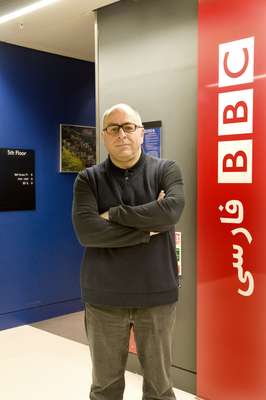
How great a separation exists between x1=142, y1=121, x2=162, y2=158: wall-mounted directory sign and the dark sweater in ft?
2.90

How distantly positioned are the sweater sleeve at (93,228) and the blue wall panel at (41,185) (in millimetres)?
2235

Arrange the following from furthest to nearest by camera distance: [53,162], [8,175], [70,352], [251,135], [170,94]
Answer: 1. [53,162]
2. [8,175]
3. [70,352]
4. [170,94]
5. [251,135]

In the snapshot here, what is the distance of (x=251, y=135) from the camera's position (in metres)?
2.43

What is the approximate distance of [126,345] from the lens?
81.6 inches

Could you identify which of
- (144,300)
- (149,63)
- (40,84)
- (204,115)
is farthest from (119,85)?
(144,300)

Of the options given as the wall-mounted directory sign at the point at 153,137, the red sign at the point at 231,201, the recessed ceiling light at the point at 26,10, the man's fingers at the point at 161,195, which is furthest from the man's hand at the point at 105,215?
the recessed ceiling light at the point at 26,10

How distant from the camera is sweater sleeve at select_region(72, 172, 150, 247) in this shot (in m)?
1.97

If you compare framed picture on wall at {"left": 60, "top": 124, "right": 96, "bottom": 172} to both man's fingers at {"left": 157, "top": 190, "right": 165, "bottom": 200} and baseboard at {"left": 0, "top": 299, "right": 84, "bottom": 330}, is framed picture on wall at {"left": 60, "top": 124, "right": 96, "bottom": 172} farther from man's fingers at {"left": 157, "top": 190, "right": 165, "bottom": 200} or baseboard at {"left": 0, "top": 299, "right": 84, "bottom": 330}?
man's fingers at {"left": 157, "top": 190, "right": 165, "bottom": 200}

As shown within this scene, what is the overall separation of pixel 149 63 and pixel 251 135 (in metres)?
0.94

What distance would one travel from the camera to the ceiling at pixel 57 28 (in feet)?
10.6

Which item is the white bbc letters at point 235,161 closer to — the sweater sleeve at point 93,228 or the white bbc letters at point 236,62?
the white bbc letters at point 236,62

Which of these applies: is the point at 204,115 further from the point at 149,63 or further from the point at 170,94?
the point at 149,63

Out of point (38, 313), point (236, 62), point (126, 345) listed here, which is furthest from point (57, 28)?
point (126, 345)

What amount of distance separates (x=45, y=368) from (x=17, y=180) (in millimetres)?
1709
